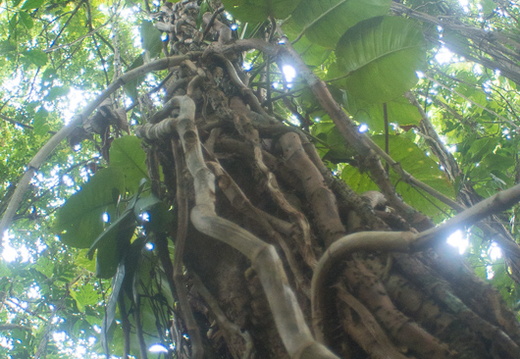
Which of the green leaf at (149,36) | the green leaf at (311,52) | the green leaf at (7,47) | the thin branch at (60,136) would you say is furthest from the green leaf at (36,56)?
the green leaf at (311,52)

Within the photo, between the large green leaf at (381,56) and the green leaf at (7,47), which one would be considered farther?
the green leaf at (7,47)

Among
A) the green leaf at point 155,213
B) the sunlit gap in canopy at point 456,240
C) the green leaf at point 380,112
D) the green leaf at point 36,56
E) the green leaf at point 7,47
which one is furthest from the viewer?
the green leaf at point 7,47

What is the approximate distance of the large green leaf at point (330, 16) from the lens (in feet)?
3.65

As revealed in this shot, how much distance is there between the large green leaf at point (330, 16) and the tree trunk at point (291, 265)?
248mm

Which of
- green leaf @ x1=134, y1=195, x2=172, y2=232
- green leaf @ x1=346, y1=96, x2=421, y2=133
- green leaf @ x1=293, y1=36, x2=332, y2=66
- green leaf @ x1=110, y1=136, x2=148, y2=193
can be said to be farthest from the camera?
green leaf @ x1=293, y1=36, x2=332, y2=66

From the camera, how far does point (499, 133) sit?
2.44m

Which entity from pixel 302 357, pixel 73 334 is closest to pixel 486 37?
pixel 302 357

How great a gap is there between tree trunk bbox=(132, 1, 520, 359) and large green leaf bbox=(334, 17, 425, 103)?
284 mm

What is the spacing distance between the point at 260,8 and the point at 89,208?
68cm

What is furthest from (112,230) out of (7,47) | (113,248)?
(7,47)

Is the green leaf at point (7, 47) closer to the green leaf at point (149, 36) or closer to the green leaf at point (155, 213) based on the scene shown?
the green leaf at point (149, 36)

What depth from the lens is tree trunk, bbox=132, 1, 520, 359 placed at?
49cm

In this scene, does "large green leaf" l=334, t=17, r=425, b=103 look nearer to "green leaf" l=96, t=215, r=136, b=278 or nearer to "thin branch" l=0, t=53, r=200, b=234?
"thin branch" l=0, t=53, r=200, b=234

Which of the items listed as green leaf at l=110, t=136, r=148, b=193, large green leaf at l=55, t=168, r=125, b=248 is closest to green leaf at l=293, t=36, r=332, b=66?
green leaf at l=110, t=136, r=148, b=193
